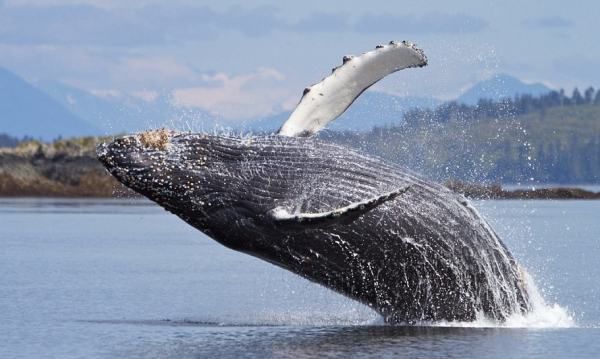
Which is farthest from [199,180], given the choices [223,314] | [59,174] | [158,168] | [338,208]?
[59,174]

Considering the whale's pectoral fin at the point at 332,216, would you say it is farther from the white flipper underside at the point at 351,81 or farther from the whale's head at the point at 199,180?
the white flipper underside at the point at 351,81

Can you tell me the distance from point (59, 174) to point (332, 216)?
272 feet

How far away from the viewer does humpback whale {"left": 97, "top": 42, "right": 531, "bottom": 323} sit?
12.6 metres

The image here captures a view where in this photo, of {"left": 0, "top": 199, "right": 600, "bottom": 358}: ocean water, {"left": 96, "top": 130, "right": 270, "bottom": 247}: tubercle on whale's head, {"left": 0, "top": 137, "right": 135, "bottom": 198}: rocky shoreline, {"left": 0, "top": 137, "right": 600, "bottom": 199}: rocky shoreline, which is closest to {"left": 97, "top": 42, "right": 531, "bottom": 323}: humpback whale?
{"left": 96, "top": 130, "right": 270, "bottom": 247}: tubercle on whale's head

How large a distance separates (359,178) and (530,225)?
30.4 meters

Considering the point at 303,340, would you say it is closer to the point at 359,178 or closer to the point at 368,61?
the point at 359,178

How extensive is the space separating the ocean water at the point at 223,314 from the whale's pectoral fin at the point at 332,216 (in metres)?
1.22

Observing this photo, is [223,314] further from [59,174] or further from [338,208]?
[59,174]

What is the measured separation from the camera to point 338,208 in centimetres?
1274

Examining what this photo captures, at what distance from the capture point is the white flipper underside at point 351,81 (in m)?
13.8

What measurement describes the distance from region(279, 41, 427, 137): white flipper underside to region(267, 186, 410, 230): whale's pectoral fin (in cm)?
190

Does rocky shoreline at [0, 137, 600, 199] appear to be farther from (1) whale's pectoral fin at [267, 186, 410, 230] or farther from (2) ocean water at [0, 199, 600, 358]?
(1) whale's pectoral fin at [267, 186, 410, 230]

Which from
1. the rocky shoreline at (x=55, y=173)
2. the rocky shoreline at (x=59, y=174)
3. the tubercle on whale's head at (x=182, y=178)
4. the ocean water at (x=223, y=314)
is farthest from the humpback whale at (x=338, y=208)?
the rocky shoreline at (x=55, y=173)

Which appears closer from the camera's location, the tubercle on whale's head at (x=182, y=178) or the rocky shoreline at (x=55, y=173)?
the tubercle on whale's head at (x=182, y=178)
